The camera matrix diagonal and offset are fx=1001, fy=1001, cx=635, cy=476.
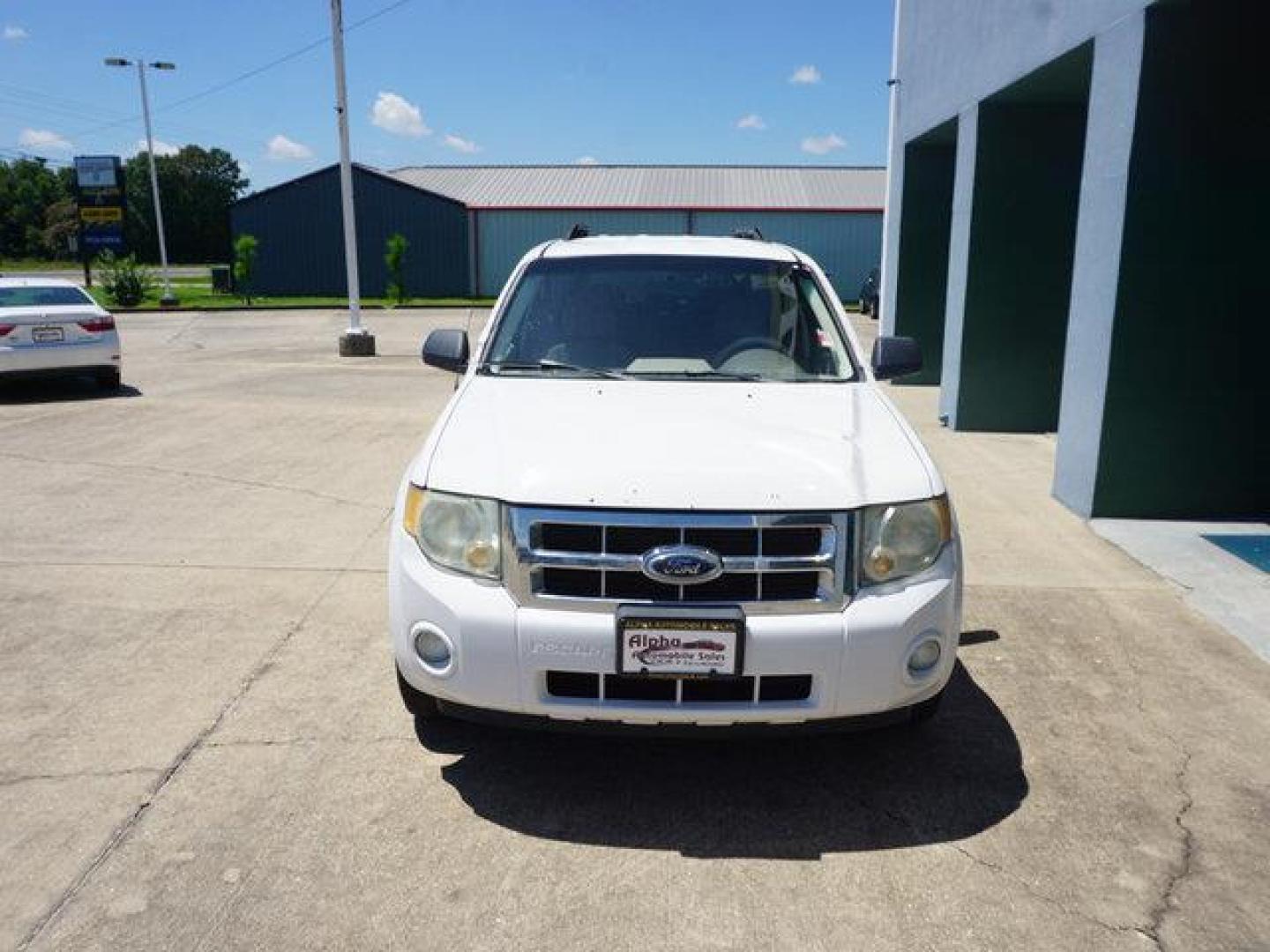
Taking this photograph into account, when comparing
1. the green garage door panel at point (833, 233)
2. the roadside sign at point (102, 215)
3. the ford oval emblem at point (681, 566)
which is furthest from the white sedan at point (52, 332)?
the green garage door panel at point (833, 233)

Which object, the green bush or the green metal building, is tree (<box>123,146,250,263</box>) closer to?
the green metal building

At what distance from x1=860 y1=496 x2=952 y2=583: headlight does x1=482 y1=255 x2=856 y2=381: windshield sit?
1.18m

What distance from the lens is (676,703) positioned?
3066 mm

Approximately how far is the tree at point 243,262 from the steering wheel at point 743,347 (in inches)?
1360

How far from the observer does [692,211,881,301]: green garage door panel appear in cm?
3784

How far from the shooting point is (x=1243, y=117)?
6480mm

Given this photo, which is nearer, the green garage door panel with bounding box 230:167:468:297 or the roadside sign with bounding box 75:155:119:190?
the roadside sign with bounding box 75:155:119:190

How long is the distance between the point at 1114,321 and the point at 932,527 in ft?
14.1

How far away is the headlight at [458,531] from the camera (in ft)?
10.4

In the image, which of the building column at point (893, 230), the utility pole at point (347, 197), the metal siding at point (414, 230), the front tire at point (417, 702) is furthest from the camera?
the metal siding at point (414, 230)

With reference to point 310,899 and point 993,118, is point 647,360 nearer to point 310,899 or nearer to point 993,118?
point 310,899

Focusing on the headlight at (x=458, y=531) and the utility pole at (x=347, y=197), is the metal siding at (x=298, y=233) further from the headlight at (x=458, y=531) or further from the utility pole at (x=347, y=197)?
the headlight at (x=458, y=531)

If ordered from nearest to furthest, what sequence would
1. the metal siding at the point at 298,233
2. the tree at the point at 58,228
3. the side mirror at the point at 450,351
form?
1. the side mirror at the point at 450,351
2. the metal siding at the point at 298,233
3. the tree at the point at 58,228

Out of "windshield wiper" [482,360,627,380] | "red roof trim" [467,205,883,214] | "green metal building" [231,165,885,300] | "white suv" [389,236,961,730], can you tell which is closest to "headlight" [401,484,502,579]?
"white suv" [389,236,961,730]
